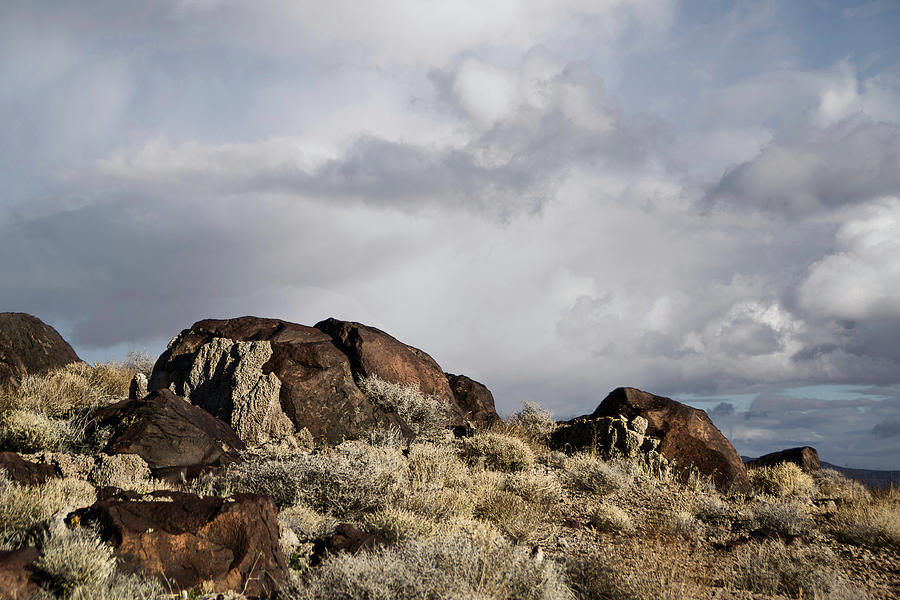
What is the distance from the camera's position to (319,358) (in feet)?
42.0

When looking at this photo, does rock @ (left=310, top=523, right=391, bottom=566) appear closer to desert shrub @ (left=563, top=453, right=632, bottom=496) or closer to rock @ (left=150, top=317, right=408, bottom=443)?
rock @ (left=150, top=317, right=408, bottom=443)

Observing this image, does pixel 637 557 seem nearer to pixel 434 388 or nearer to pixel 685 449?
pixel 685 449

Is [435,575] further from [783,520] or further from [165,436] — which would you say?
[783,520]

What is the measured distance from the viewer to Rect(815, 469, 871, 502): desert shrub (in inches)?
540

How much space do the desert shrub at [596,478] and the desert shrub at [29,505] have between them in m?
7.79

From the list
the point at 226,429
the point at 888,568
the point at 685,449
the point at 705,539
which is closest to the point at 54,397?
the point at 226,429

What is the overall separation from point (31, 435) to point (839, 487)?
16.7 m

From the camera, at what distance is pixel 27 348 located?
49.0ft

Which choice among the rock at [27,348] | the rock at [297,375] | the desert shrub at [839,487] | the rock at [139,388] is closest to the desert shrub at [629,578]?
the rock at [297,375]

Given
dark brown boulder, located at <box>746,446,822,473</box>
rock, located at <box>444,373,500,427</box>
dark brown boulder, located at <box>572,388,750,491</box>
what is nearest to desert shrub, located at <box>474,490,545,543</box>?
dark brown boulder, located at <box>572,388,750,491</box>

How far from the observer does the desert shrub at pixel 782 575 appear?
724 cm

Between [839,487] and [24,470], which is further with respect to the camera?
[839,487]

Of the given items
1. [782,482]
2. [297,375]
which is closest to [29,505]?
[297,375]

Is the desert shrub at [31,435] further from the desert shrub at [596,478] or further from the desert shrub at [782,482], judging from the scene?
the desert shrub at [782,482]
